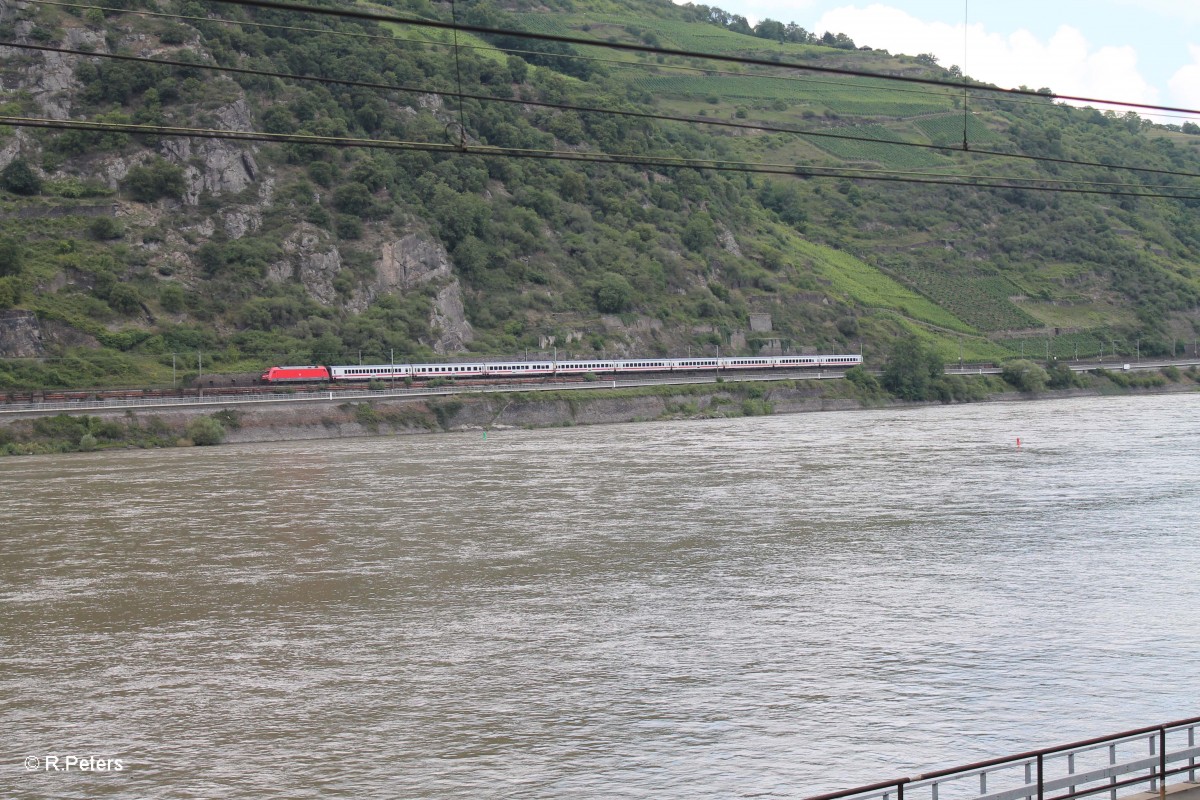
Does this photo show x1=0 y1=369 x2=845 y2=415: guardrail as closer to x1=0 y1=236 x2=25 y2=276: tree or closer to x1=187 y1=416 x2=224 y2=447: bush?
x1=187 y1=416 x2=224 y2=447: bush

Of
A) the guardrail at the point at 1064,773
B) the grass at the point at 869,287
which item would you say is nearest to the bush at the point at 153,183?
the grass at the point at 869,287

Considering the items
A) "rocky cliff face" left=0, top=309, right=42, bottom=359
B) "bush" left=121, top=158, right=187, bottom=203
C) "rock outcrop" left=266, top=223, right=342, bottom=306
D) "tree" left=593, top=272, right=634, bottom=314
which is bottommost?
"rocky cliff face" left=0, top=309, right=42, bottom=359

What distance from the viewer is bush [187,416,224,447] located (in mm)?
52031

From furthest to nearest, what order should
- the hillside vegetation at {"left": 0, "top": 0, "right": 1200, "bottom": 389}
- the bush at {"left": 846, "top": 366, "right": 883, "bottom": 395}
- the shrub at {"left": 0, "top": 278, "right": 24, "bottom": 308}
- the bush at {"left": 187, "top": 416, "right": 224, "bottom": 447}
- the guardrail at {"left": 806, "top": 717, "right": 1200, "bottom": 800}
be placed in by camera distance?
the bush at {"left": 846, "top": 366, "right": 883, "bottom": 395}
the hillside vegetation at {"left": 0, "top": 0, "right": 1200, "bottom": 389}
the shrub at {"left": 0, "top": 278, "right": 24, "bottom": 308}
the bush at {"left": 187, "top": 416, "right": 224, "bottom": 447}
the guardrail at {"left": 806, "top": 717, "right": 1200, "bottom": 800}

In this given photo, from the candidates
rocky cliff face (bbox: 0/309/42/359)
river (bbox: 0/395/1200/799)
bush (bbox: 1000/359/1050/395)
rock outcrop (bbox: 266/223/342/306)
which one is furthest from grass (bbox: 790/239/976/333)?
river (bbox: 0/395/1200/799)

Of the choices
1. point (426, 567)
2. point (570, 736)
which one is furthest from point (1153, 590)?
point (426, 567)

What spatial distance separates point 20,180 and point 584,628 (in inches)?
2456

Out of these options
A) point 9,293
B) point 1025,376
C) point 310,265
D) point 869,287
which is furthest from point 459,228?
point 1025,376

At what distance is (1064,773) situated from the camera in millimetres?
12398

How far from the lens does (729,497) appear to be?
32.6 metres

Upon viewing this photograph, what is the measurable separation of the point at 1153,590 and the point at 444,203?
226ft

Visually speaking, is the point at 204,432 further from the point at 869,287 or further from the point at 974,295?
the point at 974,295

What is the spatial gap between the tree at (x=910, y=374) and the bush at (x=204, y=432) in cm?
4117

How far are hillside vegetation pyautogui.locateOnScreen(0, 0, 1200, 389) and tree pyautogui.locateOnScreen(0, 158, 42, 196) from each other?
0.74 feet
